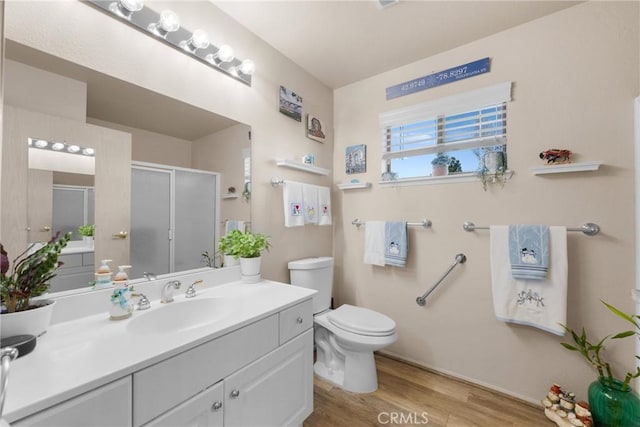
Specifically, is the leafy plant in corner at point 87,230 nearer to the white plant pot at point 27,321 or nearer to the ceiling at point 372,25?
the white plant pot at point 27,321

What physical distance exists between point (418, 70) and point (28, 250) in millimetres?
2476

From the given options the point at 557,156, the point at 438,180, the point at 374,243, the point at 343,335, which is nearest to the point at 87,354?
the point at 343,335

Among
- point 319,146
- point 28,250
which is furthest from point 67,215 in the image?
point 319,146

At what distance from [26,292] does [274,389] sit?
0.96 meters

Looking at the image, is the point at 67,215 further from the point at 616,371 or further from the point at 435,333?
the point at 616,371

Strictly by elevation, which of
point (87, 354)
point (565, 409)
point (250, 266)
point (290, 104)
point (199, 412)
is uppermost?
point (290, 104)

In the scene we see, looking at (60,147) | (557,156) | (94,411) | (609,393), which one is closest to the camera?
(94,411)

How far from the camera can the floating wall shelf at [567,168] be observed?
1414 millimetres

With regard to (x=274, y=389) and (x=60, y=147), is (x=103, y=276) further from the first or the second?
(x=274, y=389)

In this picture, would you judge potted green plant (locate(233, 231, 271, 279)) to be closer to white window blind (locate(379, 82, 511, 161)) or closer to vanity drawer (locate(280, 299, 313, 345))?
vanity drawer (locate(280, 299, 313, 345))

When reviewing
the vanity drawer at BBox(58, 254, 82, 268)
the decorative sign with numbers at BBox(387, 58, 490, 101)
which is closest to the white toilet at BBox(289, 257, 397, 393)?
the vanity drawer at BBox(58, 254, 82, 268)

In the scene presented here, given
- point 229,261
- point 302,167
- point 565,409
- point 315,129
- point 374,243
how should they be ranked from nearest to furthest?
1. point 565,409
2. point 229,261
3. point 302,167
4. point 374,243
5. point 315,129

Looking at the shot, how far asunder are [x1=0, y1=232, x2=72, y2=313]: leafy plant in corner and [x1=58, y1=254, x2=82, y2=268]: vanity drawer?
0.46 feet

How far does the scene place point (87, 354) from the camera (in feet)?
2.53
